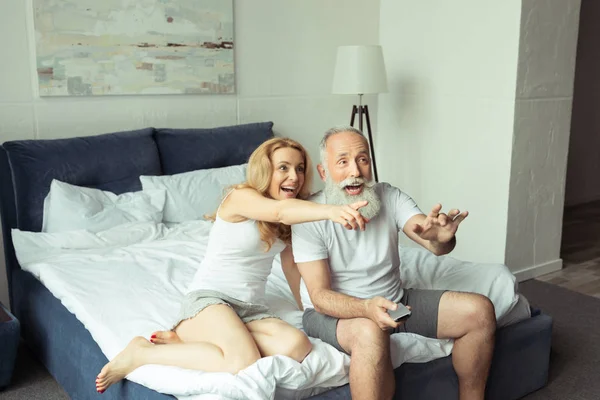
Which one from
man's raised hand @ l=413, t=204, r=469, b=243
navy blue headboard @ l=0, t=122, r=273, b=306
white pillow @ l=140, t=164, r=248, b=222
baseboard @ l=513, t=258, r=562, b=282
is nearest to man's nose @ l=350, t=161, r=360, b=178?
man's raised hand @ l=413, t=204, r=469, b=243

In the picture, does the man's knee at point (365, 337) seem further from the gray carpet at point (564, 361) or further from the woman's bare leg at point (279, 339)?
the gray carpet at point (564, 361)

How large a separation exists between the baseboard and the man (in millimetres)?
2041

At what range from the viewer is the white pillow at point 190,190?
349cm

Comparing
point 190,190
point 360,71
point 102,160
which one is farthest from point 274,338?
point 360,71

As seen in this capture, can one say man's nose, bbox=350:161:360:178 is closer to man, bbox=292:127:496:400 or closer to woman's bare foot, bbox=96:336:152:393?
man, bbox=292:127:496:400

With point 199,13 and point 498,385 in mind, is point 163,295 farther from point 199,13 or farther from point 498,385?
point 199,13

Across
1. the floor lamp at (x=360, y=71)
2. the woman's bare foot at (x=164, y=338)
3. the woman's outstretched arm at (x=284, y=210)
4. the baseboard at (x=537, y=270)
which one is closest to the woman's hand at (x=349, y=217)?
the woman's outstretched arm at (x=284, y=210)

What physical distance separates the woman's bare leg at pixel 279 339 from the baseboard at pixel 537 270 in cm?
250

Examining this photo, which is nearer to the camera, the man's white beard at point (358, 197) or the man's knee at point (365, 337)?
the man's knee at point (365, 337)

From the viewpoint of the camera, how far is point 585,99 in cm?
642

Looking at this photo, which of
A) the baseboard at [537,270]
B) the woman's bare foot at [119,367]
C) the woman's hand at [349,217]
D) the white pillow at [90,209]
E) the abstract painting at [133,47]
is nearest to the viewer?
the woman's hand at [349,217]

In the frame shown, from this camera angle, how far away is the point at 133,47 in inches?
146

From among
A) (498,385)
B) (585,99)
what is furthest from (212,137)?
(585,99)

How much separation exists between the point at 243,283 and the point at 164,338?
12.4 inches
